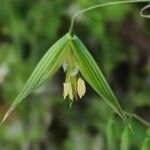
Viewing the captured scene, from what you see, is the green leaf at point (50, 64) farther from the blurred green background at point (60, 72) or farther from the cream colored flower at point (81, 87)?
the blurred green background at point (60, 72)

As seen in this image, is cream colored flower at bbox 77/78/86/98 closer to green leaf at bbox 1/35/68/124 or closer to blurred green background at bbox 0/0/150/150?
green leaf at bbox 1/35/68/124

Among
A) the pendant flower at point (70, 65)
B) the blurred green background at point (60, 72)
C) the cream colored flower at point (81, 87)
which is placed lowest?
the cream colored flower at point (81, 87)

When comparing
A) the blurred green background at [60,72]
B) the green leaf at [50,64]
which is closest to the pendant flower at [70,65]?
the green leaf at [50,64]

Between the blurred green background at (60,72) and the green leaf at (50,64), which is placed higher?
the blurred green background at (60,72)

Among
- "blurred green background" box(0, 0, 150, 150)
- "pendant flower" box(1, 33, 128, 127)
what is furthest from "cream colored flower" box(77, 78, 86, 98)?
"blurred green background" box(0, 0, 150, 150)

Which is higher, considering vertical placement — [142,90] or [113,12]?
[113,12]

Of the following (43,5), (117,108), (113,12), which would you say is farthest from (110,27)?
(117,108)

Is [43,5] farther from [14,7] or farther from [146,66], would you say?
[146,66]

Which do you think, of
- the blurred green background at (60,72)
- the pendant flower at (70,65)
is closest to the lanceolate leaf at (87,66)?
the pendant flower at (70,65)

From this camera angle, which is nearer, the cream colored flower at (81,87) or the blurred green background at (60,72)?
the cream colored flower at (81,87)
